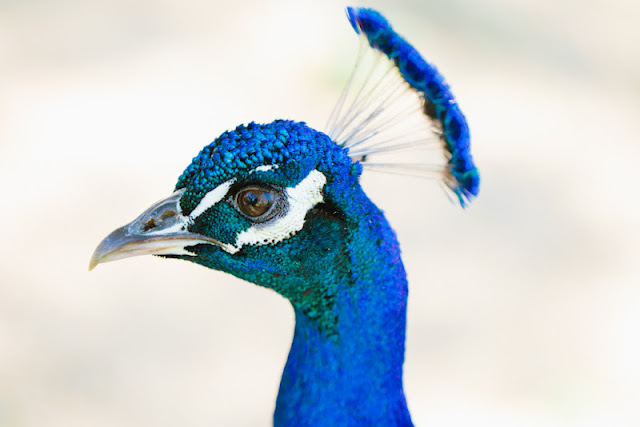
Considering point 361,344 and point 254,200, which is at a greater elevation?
point 254,200

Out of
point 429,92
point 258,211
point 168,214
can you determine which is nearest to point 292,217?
point 258,211

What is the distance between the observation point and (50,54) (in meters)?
3.37

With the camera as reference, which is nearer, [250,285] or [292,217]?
[292,217]

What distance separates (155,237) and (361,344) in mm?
297

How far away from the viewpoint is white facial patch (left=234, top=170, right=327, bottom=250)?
1003mm

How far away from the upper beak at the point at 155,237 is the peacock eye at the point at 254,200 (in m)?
0.06

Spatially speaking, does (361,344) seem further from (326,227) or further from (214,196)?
(214,196)

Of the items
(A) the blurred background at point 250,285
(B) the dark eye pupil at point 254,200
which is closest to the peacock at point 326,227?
(B) the dark eye pupil at point 254,200

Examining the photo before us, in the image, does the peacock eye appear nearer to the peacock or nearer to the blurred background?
the peacock

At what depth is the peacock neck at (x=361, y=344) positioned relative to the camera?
3.44ft

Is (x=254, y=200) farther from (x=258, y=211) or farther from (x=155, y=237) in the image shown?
(x=155, y=237)

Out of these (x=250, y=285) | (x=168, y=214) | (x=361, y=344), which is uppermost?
(x=250, y=285)

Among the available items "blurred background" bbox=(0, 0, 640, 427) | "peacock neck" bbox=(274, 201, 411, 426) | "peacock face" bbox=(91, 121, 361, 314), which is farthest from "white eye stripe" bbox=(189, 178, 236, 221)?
"blurred background" bbox=(0, 0, 640, 427)

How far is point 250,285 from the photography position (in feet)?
8.41
